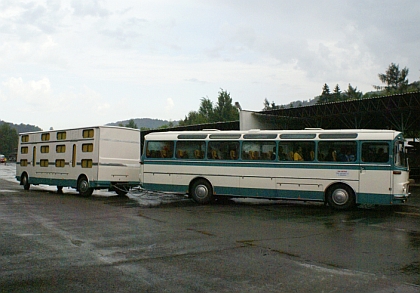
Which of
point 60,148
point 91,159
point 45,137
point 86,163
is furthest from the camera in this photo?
point 45,137

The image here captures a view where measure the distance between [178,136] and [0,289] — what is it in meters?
12.9

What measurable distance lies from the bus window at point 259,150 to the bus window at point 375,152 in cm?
316

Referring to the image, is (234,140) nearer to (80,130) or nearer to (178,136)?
(178,136)

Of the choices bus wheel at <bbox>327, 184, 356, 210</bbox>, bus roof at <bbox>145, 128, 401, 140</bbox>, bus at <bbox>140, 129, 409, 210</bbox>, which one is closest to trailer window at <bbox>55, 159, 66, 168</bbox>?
bus at <bbox>140, 129, 409, 210</bbox>

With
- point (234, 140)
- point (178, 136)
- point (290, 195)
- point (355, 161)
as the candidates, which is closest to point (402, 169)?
point (355, 161)

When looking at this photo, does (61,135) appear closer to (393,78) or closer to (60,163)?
(60,163)

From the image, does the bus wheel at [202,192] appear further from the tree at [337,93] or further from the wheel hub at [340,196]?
the tree at [337,93]

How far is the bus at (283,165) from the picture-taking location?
48.4 ft

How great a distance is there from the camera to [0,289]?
18.2 feet

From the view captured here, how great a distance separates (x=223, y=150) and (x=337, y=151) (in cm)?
428

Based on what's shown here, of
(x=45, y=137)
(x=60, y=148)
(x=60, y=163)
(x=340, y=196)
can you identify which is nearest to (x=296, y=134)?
(x=340, y=196)

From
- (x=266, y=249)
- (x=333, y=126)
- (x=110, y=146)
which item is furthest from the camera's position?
(x=333, y=126)

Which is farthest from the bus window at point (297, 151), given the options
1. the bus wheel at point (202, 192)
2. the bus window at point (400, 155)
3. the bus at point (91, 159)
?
the bus at point (91, 159)

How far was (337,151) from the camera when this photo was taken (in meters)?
15.5
